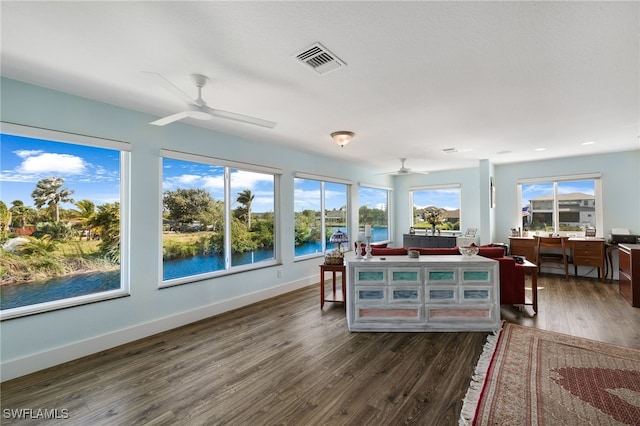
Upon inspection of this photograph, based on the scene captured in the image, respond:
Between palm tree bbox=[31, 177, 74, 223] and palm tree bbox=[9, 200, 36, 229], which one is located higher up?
palm tree bbox=[31, 177, 74, 223]

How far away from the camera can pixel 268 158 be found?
→ 4.71 metres

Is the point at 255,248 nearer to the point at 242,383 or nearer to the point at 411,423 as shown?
the point at 242,383

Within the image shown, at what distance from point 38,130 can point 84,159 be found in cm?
43

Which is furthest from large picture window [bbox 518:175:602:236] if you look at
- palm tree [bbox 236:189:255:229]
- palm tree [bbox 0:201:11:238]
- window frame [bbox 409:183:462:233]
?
palm tree [bbox 0:201:11:238]

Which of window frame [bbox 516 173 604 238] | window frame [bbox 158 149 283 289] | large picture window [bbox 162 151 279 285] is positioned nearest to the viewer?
window frame [bbox 158 149 283 289]

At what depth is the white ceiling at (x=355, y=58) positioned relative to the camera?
5.45 ft

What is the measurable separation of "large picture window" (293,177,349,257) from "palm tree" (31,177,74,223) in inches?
128

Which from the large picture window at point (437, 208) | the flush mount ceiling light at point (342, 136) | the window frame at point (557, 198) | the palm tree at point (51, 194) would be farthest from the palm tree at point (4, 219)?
the window frame at point (557, 198)

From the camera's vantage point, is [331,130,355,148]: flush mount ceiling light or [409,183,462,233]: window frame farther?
[409,183,462,233]: window frame

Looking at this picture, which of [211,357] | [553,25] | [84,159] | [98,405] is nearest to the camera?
[553,25]

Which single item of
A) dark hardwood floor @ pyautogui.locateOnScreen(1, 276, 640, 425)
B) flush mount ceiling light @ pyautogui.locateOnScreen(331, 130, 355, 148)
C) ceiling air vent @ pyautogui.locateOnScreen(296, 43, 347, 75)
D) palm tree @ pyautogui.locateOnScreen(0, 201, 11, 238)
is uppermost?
ceiling air vent @ pyautogui.locateOnScreen(296, 43, 347, 75)

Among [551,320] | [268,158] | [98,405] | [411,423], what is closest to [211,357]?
[98,405]

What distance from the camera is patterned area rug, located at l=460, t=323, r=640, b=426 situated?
1869 mm

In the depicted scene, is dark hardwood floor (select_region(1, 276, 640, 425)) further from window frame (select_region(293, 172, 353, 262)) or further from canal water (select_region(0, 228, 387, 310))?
window frame (select_region(293, 172, 353, 262))
